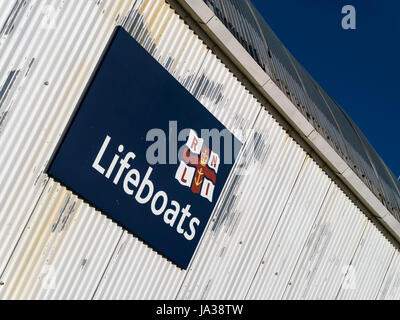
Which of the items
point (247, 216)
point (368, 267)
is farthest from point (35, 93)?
point (368, 267)

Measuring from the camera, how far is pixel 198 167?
30.0 feet

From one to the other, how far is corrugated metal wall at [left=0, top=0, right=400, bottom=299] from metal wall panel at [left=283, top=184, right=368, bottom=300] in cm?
3

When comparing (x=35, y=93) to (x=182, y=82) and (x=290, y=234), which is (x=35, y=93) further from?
(x=290, y=234)

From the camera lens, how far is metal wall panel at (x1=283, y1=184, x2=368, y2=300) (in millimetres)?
11930

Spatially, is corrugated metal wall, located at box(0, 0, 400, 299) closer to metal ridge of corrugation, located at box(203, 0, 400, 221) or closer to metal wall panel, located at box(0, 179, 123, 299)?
metal wall panel, located at box(0, 179, 123, 299)

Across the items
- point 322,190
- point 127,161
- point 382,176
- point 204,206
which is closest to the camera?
point 127,161

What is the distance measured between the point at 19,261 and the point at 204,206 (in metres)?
3.48

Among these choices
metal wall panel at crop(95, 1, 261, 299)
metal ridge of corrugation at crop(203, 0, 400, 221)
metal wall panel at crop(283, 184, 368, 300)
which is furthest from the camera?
metal wall panel at crop(283, 184, 368, 300)

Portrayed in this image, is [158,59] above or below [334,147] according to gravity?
below

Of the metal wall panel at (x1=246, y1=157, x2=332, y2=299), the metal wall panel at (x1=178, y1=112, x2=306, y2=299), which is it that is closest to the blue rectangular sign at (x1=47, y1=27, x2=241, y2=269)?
the metal wall panel at (x1=178, y1=112, x2=306, y2=299)

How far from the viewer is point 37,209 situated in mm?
7098

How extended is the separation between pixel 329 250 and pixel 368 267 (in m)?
1.91
